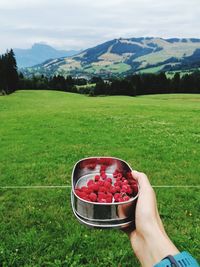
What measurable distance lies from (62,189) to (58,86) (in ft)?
312

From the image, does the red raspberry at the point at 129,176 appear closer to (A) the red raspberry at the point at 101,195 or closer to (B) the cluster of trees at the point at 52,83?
(A) the red raspberry at the point at 101,195

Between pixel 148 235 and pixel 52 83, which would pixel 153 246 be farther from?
pixel 52 83

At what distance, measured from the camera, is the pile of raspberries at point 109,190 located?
11.3 feet

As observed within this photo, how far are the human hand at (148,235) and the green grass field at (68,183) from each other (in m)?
3.45

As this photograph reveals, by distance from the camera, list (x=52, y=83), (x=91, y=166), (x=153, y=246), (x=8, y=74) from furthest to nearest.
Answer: (x=52, y=83)
(x=8, y=74)
(x=91, y=166)
(x=153, y=246)

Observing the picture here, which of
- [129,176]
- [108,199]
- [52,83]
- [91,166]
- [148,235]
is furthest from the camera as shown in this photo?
[52,83]

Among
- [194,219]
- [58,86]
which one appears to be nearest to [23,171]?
[194,219]

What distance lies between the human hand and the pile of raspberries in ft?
0.48

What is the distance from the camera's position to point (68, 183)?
427 inches

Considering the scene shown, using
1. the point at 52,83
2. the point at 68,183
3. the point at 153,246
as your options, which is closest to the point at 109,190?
the point at 153,246

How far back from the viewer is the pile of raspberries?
3.43 m

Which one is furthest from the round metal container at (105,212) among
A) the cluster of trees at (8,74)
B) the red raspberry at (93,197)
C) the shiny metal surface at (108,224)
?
the cluster of trees at (8,74)

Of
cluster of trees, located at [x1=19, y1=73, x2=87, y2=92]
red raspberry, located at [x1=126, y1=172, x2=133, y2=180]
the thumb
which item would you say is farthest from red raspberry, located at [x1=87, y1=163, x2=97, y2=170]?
cluster of trees, located at [x1=19, y1=73, x2=87, y2=92]

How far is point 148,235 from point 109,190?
27.7 inches
